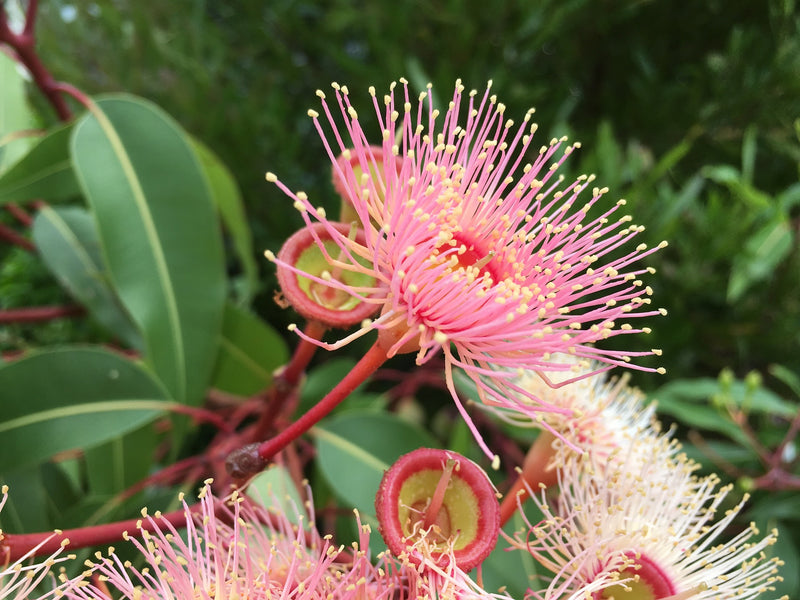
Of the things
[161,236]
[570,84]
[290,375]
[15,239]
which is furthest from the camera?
[570,84]

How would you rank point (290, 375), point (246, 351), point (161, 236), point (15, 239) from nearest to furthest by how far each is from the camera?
point (290, 375)
point (161, 236)
point (246, 351)
point (15, 239)

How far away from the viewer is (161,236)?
2.58 ft

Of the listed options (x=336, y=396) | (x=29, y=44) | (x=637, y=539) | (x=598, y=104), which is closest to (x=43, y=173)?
(x=29, y=44)

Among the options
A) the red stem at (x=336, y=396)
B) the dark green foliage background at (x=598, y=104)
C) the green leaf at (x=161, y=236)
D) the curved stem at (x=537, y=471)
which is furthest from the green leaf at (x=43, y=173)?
the curved stem at (x=537, y=471)

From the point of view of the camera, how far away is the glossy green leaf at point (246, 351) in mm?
881

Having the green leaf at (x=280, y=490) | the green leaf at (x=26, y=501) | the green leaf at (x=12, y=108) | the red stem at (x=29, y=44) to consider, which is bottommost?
the green leaf at (x=26, y=501)

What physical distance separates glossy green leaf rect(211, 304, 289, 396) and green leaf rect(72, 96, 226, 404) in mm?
83

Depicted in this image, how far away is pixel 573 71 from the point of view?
1.17 metres

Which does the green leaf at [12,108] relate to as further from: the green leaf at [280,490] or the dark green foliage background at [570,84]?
the green leaf at [280,490]

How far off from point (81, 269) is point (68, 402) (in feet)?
1.05

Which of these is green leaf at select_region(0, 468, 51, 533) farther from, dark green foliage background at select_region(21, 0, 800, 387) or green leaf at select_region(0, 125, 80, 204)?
dark green foliage background at select_region(21, 0, 800, 387)

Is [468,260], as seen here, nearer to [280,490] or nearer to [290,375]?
[290,375]

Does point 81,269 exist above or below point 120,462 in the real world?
above

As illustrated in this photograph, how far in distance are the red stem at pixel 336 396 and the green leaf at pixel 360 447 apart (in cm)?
27
